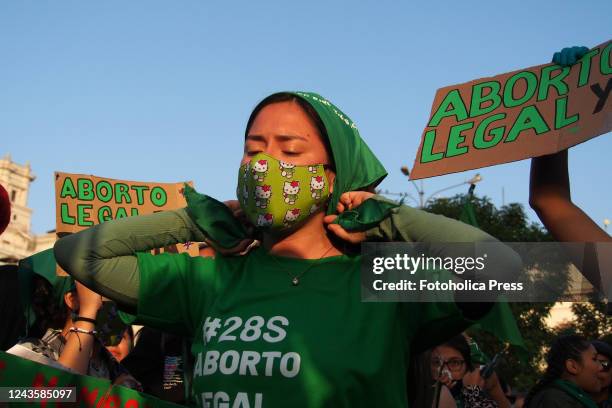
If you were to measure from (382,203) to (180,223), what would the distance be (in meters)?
0.77

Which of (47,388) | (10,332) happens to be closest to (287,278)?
(47,388)

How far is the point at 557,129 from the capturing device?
2.99 m

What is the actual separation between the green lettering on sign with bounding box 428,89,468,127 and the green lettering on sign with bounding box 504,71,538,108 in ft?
0.65

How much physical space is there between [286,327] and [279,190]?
19.1 inches

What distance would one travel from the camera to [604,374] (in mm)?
5188

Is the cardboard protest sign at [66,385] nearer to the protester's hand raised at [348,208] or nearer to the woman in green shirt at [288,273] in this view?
the woman in green shirt at [288,273]

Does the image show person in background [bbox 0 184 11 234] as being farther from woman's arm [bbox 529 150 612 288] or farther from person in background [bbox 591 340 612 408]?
person in background [bbox 591 340 612 408]

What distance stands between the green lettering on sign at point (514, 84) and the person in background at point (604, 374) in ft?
8.59

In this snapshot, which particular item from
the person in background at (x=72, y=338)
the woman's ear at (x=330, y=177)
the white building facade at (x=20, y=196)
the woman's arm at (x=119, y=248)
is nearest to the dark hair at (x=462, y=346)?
the person in background at (x=72, y=338)

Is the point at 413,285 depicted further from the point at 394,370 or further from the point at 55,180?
the point at 55,180

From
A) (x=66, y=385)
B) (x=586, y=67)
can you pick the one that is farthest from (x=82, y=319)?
(x=586, y=67)

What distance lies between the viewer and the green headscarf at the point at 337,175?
8.97ft

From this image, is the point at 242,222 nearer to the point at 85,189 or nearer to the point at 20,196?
the point at 85,189

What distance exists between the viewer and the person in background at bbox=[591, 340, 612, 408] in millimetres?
5195
